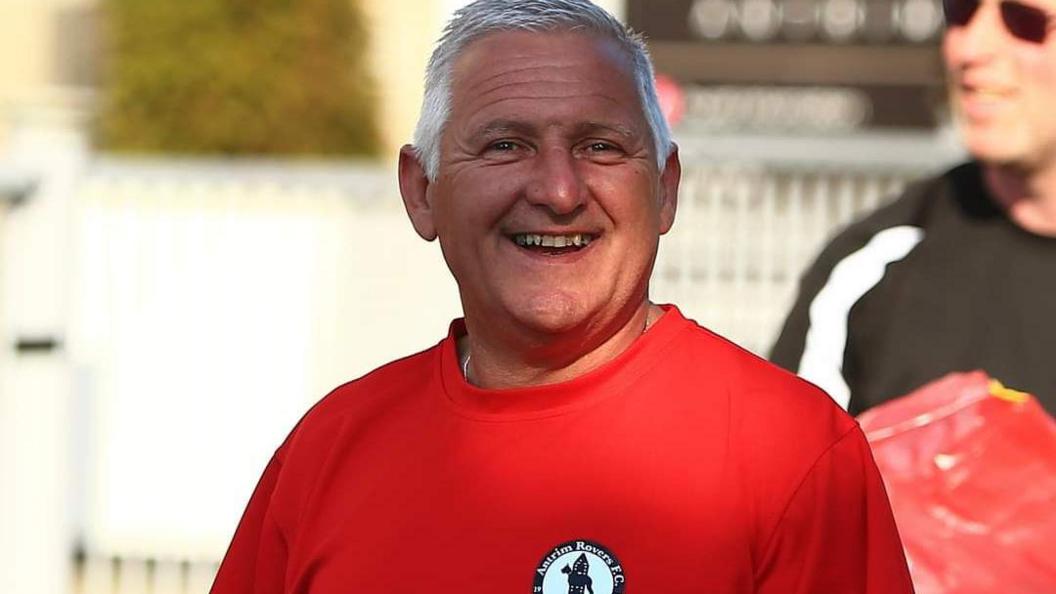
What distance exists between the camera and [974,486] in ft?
9.56

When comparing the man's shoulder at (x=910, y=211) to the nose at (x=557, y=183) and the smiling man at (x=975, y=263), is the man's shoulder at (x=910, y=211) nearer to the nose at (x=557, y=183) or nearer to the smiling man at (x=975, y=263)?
the smiling man at (x=975, y=263)

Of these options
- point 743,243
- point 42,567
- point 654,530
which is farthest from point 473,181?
point 743,243

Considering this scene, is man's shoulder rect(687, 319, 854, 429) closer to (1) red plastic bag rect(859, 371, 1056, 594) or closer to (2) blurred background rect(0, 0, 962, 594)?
(1) red plastic bag rect(859, 371, 1056, 594)

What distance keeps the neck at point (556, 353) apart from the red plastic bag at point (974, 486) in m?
0.60

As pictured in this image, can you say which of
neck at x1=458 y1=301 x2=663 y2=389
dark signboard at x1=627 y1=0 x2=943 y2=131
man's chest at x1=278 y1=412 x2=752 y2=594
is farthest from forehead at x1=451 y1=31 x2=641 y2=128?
dark signboard at x1=627 y1=0 x2=943 y2=131

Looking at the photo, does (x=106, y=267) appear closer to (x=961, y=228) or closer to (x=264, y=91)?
(x=961, y=228)

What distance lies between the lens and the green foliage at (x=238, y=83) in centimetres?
1506

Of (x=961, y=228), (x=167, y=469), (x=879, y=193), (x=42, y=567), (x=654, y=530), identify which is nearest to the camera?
(x=654, y=530)

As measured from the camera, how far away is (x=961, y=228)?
326 cm

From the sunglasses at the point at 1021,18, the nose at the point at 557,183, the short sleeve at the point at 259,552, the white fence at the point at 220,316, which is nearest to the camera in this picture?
the nose at the point at 557,183

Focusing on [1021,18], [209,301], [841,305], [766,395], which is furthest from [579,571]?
[209,301]

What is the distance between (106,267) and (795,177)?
2.28 meters

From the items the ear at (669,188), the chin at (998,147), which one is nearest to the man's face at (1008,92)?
the chin at (998,147)

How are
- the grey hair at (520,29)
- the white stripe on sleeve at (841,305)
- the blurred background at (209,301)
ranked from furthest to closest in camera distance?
1. the blurred background at (209,301)
2. the white stripe on sleeve at (841,305)
3. the grey hair at (520,29)
